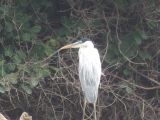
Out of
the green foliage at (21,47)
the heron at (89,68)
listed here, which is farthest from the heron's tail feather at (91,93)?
the green foliage at (21,47)

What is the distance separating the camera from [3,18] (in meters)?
5.47

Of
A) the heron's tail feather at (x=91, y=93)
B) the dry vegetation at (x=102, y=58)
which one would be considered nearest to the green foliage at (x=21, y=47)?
the dry vegetation at (x=102, y=58)

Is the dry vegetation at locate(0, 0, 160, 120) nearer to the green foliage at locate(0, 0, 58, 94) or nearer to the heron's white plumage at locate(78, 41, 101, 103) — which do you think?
the green foliage at locate(0, 0, 58, 94)

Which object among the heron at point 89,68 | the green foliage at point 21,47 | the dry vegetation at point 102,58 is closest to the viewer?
the heron at point 89,68

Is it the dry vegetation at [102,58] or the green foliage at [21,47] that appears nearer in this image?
the green foliage at [21,47]

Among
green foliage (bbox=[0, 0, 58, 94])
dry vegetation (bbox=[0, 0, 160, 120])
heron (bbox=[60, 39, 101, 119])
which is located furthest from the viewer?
dry vegetation (bbox=[0, 0, 160, 120])

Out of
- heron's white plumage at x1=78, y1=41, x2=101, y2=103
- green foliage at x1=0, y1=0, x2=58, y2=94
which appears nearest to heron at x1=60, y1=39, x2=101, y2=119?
heron's white plumage at x1=78, y1=41, x2=101, y2=103

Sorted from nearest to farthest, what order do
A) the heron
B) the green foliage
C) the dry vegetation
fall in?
the heron → the green foliage → the dry vegetation

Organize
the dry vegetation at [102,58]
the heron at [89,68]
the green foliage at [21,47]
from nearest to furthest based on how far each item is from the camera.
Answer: the heron at [89,68] < the green foliage at [21,47] < the dry vegetation at [102,58]

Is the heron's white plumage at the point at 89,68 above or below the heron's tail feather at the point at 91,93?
above

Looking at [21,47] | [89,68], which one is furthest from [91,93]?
[21,47]

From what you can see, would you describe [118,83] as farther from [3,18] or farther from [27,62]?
[3,18]

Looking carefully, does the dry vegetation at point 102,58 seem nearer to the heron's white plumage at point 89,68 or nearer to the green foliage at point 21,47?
the green foliage at point 21,47

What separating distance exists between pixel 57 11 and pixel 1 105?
1.07 m
